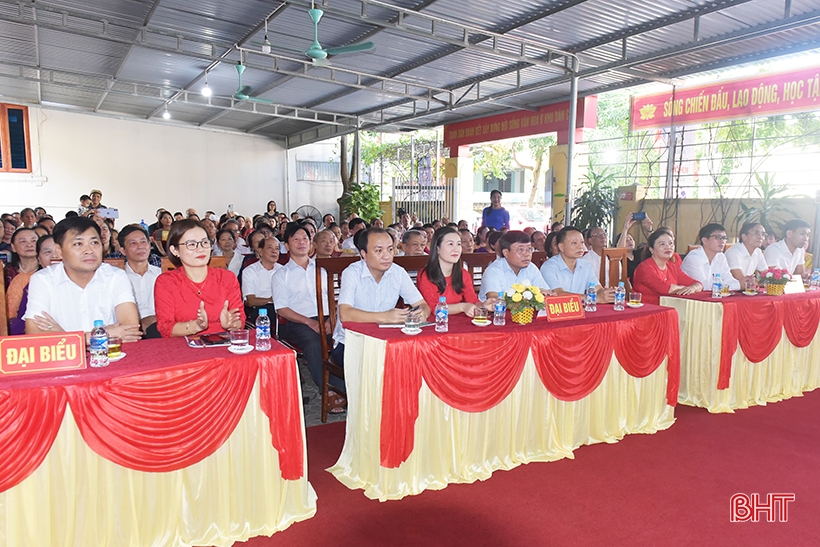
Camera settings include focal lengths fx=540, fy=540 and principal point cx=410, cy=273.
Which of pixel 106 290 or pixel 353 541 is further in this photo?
pixel 106 290

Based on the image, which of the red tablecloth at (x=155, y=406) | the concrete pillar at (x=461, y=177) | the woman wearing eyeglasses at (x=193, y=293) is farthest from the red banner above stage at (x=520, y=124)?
the red tablecloth at (x=155, y=406)

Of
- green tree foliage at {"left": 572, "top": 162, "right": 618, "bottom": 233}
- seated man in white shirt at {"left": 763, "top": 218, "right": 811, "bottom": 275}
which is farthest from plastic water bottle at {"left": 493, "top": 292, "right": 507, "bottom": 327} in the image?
green tree foliage at {"left": 572, "top": 162, "right": 618, "bottom": 233}

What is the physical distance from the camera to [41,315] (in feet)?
7.48

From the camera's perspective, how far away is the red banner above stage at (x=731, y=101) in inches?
295

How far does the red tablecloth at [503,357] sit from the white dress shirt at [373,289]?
0.28 meters

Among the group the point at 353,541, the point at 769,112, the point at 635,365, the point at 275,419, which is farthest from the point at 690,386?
the point at 769,112

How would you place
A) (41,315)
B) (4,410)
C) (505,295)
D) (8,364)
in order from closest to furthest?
(4,410), (8,364), (41,315), (505,295)

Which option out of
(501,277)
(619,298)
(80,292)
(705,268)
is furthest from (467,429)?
(705,268)

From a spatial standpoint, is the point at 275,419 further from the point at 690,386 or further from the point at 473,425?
the point at 690,386

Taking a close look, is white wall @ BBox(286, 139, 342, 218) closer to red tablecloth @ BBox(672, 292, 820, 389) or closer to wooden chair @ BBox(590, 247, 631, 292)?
wooden chair @ BBox(590, 247, 631, 292)

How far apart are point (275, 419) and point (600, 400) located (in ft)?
6.00

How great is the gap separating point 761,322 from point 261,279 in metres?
3.61


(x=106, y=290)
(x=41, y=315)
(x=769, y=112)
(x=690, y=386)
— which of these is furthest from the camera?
(x=769, y=112)

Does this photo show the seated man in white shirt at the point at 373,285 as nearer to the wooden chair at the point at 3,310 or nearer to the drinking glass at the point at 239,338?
the drinking glass at the point at 239,338
